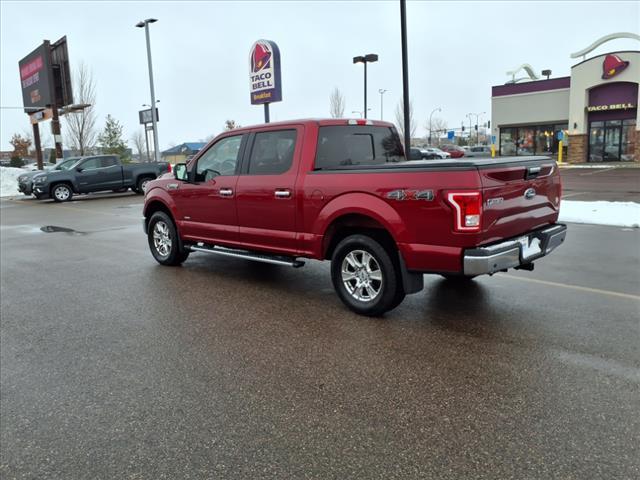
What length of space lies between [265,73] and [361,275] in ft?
55.2

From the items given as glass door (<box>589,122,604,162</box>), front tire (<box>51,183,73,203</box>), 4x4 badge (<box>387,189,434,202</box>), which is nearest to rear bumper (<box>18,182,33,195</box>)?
front tire (<box>51,183,73,203</box>)

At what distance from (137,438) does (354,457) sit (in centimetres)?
127

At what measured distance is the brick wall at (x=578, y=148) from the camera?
1396 inches

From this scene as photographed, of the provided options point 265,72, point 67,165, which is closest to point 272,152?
point 265,72

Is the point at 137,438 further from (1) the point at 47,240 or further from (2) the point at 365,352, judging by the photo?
(1) the point at 47,240

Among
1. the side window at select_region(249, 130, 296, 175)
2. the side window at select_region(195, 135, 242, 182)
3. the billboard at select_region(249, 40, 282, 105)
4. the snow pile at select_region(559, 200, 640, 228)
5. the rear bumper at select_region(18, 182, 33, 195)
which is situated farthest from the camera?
the rear bumper at select_region(18, 182, 33, 195)

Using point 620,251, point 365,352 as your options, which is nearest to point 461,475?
point 365,352

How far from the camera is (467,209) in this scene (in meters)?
4.41

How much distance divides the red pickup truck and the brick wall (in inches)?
1303

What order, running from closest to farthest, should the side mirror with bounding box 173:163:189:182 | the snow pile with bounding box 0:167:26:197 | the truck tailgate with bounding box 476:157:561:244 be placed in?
the truck tailgate with bounding box 476:157:561:244 < the side mirror with bounding box 173:163:189:182 < the snow pile with bounding box 0:167:26:197

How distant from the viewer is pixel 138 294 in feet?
21.2

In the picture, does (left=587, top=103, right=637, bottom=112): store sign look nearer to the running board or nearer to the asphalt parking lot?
the asphalt parking lot

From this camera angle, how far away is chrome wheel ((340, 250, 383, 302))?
17.3 feet

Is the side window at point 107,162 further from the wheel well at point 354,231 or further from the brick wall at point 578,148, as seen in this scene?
the brick wall at point 578,148
